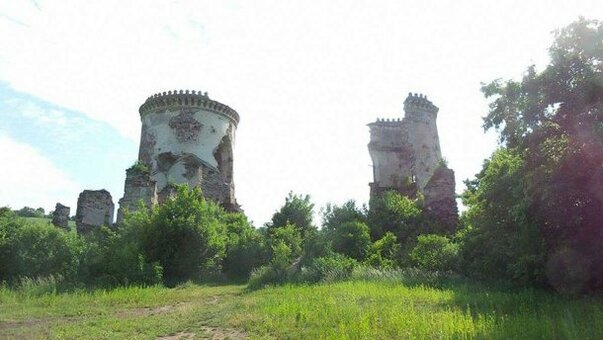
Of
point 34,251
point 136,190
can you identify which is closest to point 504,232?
point 34,251

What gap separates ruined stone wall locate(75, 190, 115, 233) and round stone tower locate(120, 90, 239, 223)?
3662 mm

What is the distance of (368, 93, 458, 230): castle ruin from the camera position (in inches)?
1264

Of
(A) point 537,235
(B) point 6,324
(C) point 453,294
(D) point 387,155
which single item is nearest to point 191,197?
(B) point 6,324

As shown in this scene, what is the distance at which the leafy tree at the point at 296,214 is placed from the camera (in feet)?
→ 81.6

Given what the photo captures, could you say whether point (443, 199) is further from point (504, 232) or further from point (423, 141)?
point (423, 141)

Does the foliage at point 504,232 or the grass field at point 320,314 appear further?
the foliage at point 504,232

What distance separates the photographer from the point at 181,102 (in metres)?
28.2

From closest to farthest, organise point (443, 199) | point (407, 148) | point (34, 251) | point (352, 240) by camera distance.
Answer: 1. point (34, 251)
2. point (352, 240)
3. point (443, 199)
4. point (407, 148)

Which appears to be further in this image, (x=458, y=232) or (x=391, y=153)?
→ (x=391, y=153)

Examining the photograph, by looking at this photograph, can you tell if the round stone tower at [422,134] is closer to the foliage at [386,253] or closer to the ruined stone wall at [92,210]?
the foliage at [386,253]

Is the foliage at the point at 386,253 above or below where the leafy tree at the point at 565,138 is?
below

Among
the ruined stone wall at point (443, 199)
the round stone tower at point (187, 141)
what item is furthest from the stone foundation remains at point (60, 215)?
the ruined stone wall at point (443, 199)

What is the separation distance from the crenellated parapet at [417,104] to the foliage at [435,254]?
676 inches

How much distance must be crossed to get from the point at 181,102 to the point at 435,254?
17.7 metres
